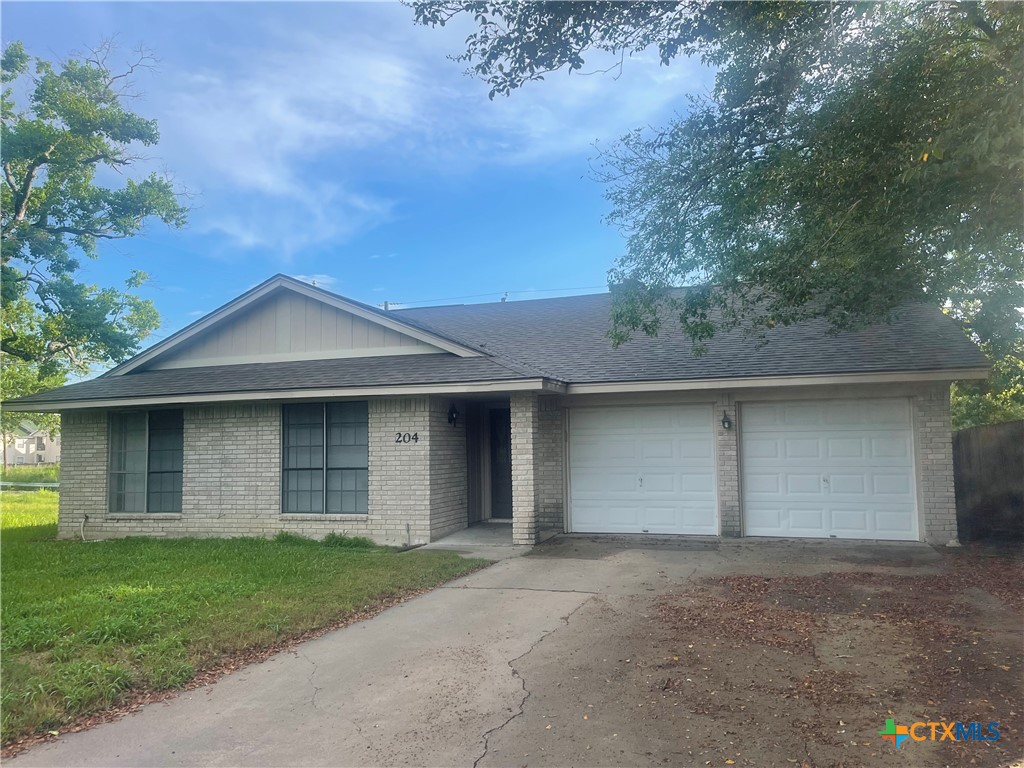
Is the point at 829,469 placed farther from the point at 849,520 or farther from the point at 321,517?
the point at 321,517

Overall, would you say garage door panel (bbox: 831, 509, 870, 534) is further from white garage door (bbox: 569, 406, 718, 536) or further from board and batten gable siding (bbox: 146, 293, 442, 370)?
board and batten gable siding (bbox: 146, 293, 442, 370)

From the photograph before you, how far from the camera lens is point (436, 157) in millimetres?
14031

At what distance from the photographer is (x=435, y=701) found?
4.47m

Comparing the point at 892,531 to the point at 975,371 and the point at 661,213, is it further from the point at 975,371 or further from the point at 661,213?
the point at 661,213

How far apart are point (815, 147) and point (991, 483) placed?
851cm

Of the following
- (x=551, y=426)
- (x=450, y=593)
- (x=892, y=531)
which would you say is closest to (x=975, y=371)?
(x=892, y=531)

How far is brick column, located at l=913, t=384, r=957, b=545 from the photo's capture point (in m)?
9.90

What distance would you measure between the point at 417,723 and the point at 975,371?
8.86m

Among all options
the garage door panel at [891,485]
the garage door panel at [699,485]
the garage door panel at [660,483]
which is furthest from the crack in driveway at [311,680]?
the garage door panel at [891,485]

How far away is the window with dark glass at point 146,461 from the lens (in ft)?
41.1

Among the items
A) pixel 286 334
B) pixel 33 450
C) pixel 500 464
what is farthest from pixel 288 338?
pixel 33 450

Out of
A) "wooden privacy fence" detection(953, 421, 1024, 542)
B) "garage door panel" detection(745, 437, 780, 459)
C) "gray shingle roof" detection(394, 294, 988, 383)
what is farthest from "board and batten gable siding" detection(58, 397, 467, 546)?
"wooden privacy fence" detection(953, 421, 1024, 542)

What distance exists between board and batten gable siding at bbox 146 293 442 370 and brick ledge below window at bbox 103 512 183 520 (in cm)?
290

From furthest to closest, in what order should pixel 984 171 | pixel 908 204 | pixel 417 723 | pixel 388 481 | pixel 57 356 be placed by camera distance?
1. pixel 57 356
2. pixel 388 481
3. pixel 908 204
4. pixel 984 171
5. pixel 417 723
